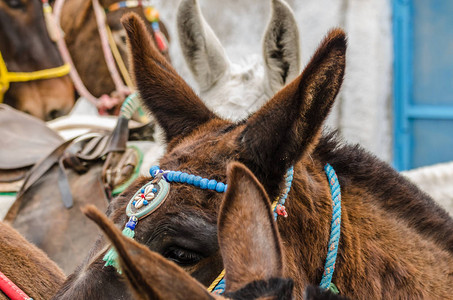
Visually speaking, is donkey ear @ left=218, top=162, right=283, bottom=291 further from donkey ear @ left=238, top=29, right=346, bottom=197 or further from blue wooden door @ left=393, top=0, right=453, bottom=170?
blue wooden door @ left=393, top=0, right=453, bottom=170

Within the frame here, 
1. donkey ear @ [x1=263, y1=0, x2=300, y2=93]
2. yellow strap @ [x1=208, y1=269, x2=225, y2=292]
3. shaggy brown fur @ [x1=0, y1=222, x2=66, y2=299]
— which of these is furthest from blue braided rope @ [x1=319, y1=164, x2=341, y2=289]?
donkey ear @ [x1=263, y1=0, x2=300, y2=93]

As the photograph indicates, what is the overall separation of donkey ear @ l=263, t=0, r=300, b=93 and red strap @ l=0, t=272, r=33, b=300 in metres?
1.47

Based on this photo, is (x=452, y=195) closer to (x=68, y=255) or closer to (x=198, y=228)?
(x=68, y=255)

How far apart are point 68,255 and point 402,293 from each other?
1.66 m

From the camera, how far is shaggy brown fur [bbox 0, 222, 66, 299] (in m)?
1.57

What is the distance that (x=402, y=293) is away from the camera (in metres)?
1.24

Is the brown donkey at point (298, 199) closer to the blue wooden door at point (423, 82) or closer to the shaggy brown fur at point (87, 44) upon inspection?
the shaggy brown fur at point (87, 44)

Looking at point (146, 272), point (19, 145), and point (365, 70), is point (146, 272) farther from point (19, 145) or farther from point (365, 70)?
point (365, 70)

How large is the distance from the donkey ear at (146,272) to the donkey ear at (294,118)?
0.46 meters

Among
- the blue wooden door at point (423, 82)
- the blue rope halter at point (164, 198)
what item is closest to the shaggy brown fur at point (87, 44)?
the blue wooden door at point (423, 82)

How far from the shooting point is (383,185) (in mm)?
1420

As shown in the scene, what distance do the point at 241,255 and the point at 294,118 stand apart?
1.21 feet

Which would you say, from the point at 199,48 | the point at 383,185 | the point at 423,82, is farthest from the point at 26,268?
the point at 423,82

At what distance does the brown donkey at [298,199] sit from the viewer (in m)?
1.08
